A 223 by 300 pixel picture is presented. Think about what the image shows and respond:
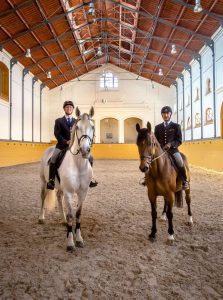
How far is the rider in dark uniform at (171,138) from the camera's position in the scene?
4.56 m

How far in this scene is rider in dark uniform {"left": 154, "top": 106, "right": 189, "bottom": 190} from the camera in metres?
4.56

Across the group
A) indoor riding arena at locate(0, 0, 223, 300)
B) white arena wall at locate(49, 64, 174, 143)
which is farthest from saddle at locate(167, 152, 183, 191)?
white arena wall at locate(49, 64, 174, 143)

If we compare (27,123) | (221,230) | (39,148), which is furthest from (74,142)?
(39,148)

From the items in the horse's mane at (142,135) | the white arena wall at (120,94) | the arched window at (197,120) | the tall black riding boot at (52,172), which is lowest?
the tall black riding boot at (52,172)

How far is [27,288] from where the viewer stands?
2711 millimetres

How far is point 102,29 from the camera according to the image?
20797mm

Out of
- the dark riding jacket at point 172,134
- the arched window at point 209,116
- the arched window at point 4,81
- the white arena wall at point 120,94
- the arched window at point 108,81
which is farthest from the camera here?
the arched window at point 108,81

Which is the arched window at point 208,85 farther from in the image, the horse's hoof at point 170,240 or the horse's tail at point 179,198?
the horse's hoof at point 170,240

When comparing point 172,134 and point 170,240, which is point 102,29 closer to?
point 172,134

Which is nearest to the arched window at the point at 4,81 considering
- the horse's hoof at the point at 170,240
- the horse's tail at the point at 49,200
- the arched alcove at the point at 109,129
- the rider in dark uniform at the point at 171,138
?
the horse's tail at the point at 49,200

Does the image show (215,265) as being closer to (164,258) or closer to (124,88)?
(164,258)

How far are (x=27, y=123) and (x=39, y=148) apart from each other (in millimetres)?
3555

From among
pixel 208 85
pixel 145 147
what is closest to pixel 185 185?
pixel 145 147

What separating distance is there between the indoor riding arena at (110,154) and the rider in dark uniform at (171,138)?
0.03 m
